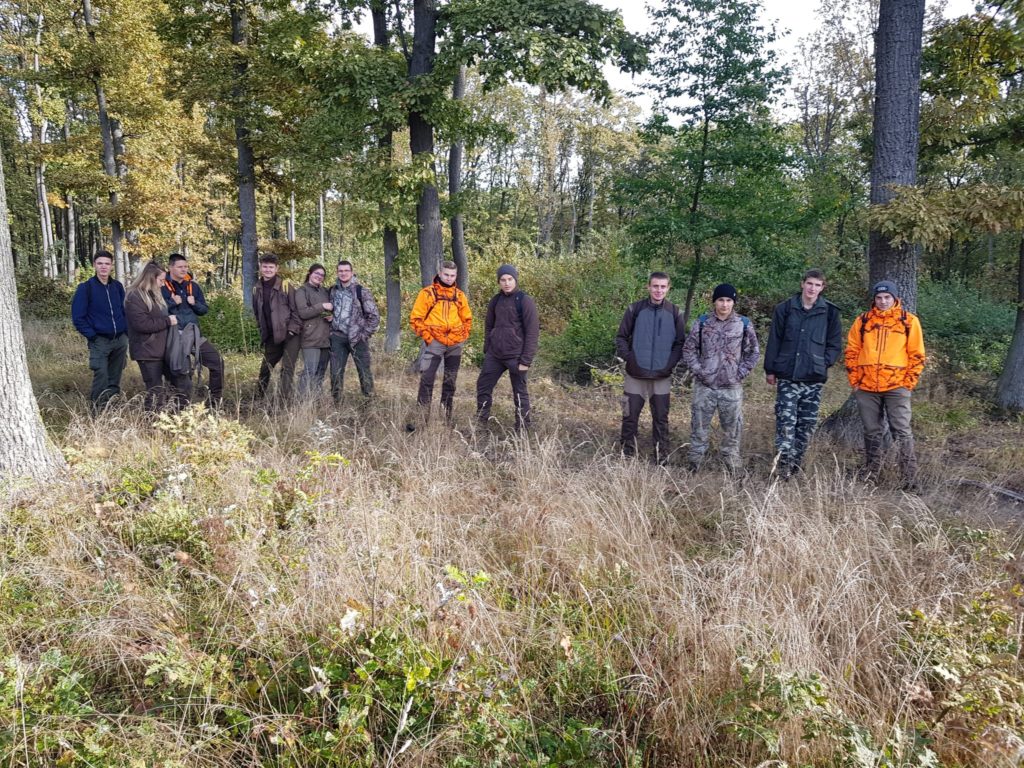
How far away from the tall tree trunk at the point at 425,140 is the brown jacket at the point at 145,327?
180 inches

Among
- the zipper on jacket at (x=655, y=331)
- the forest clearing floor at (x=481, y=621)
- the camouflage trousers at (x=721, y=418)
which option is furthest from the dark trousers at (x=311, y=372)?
the camouflage trousers at (x=721, y=418)

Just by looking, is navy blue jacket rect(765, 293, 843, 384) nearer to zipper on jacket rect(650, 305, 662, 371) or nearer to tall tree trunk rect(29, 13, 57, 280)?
zipper on jacket rect(650, 305, 662, 371)

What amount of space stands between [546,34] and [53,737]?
9.26 meters

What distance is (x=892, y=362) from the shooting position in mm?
5344

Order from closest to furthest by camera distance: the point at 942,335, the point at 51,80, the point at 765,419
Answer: the point at 765,419, the point at 942,335, the point at 51,80

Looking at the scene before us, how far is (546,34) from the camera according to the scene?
335 inches

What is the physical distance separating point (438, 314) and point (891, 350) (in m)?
4.66

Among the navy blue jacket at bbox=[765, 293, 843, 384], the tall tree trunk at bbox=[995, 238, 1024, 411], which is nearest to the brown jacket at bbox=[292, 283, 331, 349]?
the navy blue jacket at bbox=[765, 293, 843, 384]

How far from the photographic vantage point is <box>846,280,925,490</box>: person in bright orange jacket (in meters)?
5.34

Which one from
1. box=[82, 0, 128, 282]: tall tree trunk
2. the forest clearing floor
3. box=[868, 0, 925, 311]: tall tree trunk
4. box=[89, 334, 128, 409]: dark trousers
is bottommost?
the forest clearing floor

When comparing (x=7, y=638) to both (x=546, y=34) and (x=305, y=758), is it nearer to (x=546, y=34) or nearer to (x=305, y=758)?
(x=305, y=758)

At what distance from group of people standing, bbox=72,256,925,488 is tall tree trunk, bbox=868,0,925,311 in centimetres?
86

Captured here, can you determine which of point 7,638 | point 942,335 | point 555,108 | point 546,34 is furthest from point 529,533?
point 555,108

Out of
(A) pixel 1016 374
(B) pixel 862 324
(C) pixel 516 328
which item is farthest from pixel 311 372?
(A) pixel 1016 374
